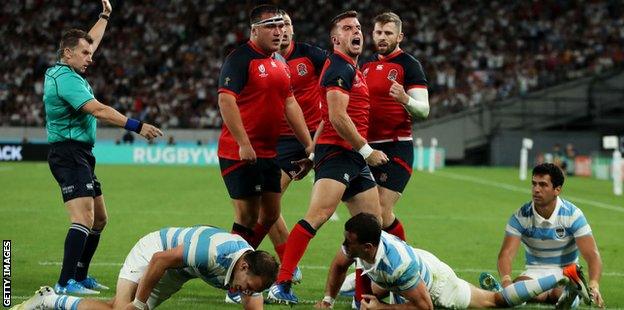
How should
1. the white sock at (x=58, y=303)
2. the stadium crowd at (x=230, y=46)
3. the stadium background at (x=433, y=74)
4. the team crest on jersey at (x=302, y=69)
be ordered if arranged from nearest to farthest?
the white sock at (x=58, y=303) < the team crest on jersey at (x=302, y=69) < the stadium background at (x=433, y=74) < the stadium crowd at (x=230, y=46)

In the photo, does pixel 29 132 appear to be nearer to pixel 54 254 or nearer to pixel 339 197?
pixel 54 254

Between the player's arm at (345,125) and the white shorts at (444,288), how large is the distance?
876 millimetres

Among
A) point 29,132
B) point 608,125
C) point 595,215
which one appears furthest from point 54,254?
point 608,125

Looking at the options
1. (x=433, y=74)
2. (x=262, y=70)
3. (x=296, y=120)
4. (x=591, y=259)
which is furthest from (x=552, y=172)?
(x=433, y=74)

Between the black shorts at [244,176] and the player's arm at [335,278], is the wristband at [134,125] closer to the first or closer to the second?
the black shorts at [244,176]

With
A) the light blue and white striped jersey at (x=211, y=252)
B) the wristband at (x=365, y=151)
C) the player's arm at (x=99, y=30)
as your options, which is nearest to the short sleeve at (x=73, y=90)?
the player's arm at (x=99, y=30)

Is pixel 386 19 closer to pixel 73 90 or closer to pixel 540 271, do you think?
pixel 540 271

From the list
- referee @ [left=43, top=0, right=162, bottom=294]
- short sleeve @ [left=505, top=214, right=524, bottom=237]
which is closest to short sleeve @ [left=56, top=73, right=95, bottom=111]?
referee @ [left=43, top=0, right=162, bottom=294]

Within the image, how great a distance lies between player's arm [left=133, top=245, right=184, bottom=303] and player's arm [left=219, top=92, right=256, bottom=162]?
1794 millimetres

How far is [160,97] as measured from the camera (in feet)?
148

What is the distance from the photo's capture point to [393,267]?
7895 mm

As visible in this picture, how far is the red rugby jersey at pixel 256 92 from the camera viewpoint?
9164 millimetres

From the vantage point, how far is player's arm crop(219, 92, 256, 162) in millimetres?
8992

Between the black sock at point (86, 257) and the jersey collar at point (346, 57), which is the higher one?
the jersey collar at point (346, 57)
